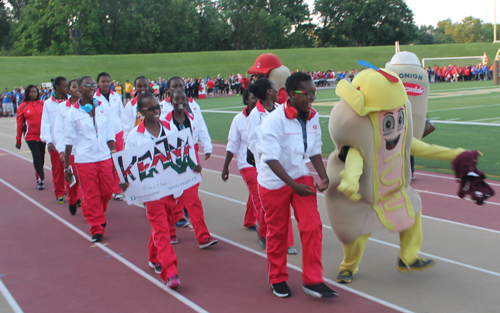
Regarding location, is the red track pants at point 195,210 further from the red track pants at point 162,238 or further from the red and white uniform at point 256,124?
the red and white uniform at point 256,124

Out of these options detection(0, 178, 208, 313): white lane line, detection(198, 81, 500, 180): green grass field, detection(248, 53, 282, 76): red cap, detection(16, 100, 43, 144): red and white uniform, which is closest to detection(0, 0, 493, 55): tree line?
detection(198, 81, 500, 180): green grass field

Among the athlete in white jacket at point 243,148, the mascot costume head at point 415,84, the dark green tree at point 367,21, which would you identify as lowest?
the athlete in white jacket at point 243,148

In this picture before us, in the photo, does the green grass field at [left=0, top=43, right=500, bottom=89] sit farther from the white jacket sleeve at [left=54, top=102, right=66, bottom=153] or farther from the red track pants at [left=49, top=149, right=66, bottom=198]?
the white jacket sleeve at [left=54, top=102, right=66, bottom=153]

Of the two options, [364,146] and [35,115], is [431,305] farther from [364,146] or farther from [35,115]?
[35,115]

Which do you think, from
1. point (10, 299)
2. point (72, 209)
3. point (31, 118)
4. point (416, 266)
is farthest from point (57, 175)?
point (416, 266)

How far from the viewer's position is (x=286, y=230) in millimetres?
4625

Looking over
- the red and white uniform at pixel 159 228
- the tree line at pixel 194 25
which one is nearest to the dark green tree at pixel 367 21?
the tree line at pixel 194 25

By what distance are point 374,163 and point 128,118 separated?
5464 millimetres

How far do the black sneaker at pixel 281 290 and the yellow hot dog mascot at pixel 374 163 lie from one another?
0.60m

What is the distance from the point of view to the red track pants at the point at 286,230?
4.45m

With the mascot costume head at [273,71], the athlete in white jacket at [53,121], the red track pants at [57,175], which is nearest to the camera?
the mascot costume head at [273,71]

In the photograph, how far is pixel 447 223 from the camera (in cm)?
675

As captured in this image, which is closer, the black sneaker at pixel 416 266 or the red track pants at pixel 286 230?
the red track pants at pixel 286 230

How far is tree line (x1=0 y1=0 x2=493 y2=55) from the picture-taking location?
2586 inches
